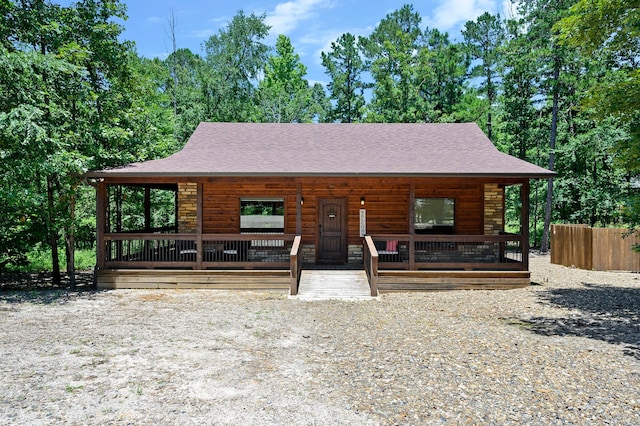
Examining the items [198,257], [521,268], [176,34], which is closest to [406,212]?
[521,268]

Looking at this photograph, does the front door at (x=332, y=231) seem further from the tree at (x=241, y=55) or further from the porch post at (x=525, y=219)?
the tree at (x=241, y=55)

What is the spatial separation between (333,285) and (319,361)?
17.4 ft

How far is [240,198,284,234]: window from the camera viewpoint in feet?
46.9

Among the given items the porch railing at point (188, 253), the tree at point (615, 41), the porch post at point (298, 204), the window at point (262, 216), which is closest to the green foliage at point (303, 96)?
the tree at point (615, 41)

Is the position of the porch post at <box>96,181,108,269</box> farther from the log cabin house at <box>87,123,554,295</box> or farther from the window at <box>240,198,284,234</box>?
the window at <box>240,198,284,234</box>

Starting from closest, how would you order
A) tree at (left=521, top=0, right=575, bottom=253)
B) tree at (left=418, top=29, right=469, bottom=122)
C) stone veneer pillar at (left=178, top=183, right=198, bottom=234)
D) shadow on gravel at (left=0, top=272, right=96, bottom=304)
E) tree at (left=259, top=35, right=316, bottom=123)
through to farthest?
shadow on gravel at (left=0, top=272, right=96, bottom=304), stone veneer pillar at (left=178, top=183, right=198, bottom=234), tree at (left=521, top=0, right=575, bottom=253), tree at (left=418, top=29, right=469, bottom=122), tree at (left=259, top=35, right=316, bottom=123)

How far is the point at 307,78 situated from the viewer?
38.3 meters

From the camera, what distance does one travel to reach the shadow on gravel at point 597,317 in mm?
7430

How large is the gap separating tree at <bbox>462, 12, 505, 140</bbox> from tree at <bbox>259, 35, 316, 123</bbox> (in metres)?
12.6

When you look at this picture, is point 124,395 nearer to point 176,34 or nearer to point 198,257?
point 198,257

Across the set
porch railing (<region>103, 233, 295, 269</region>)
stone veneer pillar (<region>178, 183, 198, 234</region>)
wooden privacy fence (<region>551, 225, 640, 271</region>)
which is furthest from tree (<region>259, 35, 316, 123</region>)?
wooden privacy fence (<region>551, 225, 640, 271</region>)

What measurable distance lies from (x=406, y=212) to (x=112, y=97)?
10.2 m

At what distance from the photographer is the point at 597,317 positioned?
8.79 m

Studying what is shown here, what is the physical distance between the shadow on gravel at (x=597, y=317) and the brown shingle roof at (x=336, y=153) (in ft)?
10.7
